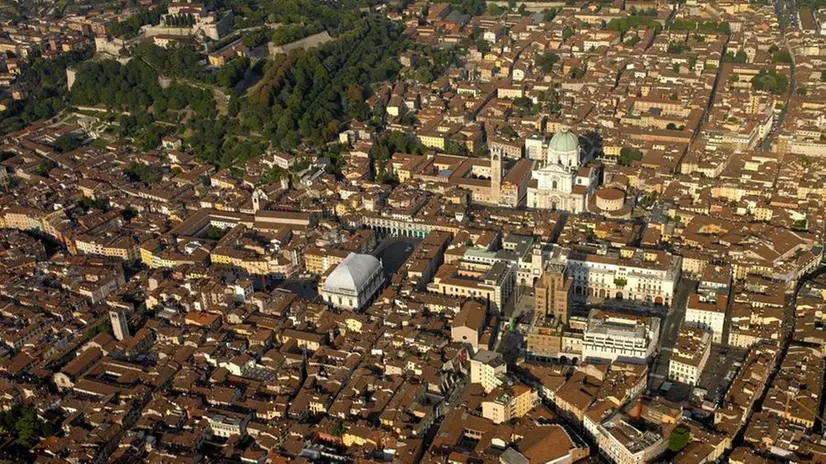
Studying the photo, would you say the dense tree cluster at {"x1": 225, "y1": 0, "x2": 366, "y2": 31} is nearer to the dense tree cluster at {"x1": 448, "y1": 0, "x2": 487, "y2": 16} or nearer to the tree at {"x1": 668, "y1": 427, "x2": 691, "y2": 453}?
the dense tree cluster at {"x1": 448, "y1": 0, "x2": 487, "y2": 16}

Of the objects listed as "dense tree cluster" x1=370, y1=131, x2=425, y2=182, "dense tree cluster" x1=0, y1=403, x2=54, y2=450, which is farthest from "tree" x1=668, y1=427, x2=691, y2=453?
"dense tree cluster" x1=370, y1=131, x2=425, y2=182

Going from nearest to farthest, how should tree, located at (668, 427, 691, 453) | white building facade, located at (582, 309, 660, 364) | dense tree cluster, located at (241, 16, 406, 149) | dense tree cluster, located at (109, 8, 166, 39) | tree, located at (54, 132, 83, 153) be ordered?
tree, located at (668, 427, 691, 453) → white building facade, located at (582, 309, 660, 364) → dense tree cluster, located at (241, 16, 406, 149) → tree, located at (54, 132, 83, 153) → dense tree cluster, located at (109, 8, 166, 39)

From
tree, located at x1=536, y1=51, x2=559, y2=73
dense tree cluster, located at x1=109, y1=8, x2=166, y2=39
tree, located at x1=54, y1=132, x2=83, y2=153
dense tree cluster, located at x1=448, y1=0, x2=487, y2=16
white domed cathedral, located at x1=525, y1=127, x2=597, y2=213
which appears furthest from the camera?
dense tree cluster, located at x1=448, y1=0, x2=487, y2=16

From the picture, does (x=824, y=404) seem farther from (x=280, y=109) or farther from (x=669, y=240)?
(x=280, y=109)

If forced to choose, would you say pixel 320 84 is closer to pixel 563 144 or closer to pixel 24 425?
pixel 563 144

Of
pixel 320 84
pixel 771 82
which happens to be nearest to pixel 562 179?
pixel 771 82

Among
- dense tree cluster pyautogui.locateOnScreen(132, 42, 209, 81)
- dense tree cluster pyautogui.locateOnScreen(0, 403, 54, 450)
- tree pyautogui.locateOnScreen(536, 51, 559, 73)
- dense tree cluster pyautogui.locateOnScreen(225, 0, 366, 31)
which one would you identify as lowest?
dense tree cluster pyautogui.locateOnScreen(0, 403, 54, 450)

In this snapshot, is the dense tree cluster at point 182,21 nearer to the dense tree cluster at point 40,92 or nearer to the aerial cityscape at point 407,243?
the aerial cityscape at point 407,243

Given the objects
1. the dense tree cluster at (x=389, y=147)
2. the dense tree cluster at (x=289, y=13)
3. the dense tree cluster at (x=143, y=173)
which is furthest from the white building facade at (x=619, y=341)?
the dense tree cluster at (x=289, y=13)
